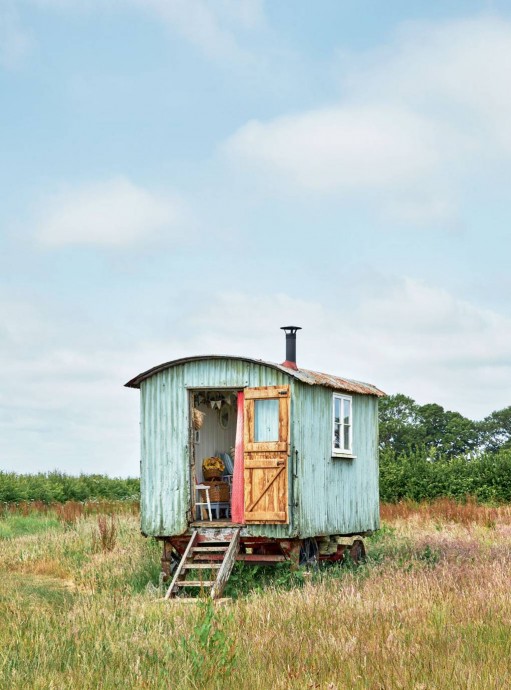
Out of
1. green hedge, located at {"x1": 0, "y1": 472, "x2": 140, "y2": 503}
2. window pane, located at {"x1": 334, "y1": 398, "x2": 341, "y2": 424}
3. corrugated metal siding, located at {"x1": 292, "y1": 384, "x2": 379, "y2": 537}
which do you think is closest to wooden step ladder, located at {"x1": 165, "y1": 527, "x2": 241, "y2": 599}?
corrugated metal siding, located at {"x1": 292, "y1": 384, "x2": 379, "y2": 537}

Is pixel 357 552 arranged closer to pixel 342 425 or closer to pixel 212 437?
pixel 342 425

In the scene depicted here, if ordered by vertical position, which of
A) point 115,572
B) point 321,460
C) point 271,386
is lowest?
point 115,572

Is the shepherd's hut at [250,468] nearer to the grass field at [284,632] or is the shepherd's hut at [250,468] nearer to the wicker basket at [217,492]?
the wicker basket at [217,492]

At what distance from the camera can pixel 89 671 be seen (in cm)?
857

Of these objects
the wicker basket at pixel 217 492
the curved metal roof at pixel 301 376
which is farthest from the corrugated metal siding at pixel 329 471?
the wicker basket at pixel 217 492

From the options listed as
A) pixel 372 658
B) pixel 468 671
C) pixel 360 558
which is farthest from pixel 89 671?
pixel 360 558

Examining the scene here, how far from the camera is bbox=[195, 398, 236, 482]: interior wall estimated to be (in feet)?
64.0

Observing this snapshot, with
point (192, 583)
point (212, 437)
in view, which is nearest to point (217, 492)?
point (212, 437)

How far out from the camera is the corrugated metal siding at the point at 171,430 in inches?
676

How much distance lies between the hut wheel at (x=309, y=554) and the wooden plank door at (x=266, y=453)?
173 cm

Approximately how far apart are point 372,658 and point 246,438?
8.32 meters

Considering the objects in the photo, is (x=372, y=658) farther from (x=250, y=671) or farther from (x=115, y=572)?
(x=115, y=572)

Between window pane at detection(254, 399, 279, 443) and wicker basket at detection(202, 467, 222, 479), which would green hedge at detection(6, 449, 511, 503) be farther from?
window pane at detection(254, 399, 279, 443)

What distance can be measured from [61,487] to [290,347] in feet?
71.3
